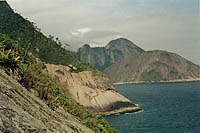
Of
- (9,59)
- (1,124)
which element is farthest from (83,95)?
Result: (1,124)

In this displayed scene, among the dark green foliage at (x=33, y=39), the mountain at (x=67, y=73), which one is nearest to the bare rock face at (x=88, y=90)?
the mountain at (x=67, y=73)

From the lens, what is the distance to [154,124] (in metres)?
75.9

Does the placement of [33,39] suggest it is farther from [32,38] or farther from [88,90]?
[88,90]

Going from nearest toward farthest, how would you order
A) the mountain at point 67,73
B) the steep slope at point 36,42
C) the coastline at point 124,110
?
the mountain at point 67,73, the coastline at point 124,110, the steep slope at point 36,42

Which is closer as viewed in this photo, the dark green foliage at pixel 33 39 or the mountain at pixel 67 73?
the mountain at pixel 67 73

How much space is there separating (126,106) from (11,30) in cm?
6282

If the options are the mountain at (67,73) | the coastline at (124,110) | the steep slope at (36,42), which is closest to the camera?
the mountain at (67,73)

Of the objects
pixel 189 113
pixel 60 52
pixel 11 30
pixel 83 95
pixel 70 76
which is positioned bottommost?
pixel 189 113

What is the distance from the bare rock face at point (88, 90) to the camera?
3708 inches

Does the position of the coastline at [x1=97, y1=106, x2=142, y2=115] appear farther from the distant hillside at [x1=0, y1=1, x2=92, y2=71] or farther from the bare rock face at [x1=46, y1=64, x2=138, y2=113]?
the distant hillside at [x1=0, y1=1, x2=92, y2=71]

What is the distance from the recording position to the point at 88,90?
98.2 metres

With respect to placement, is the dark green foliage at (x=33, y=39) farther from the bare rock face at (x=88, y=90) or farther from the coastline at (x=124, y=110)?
the coastline at (x=124, y=110)

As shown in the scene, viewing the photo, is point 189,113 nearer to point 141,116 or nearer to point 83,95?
point 141,116

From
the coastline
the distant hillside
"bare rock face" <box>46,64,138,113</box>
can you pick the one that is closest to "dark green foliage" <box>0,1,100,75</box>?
the distant hillside
